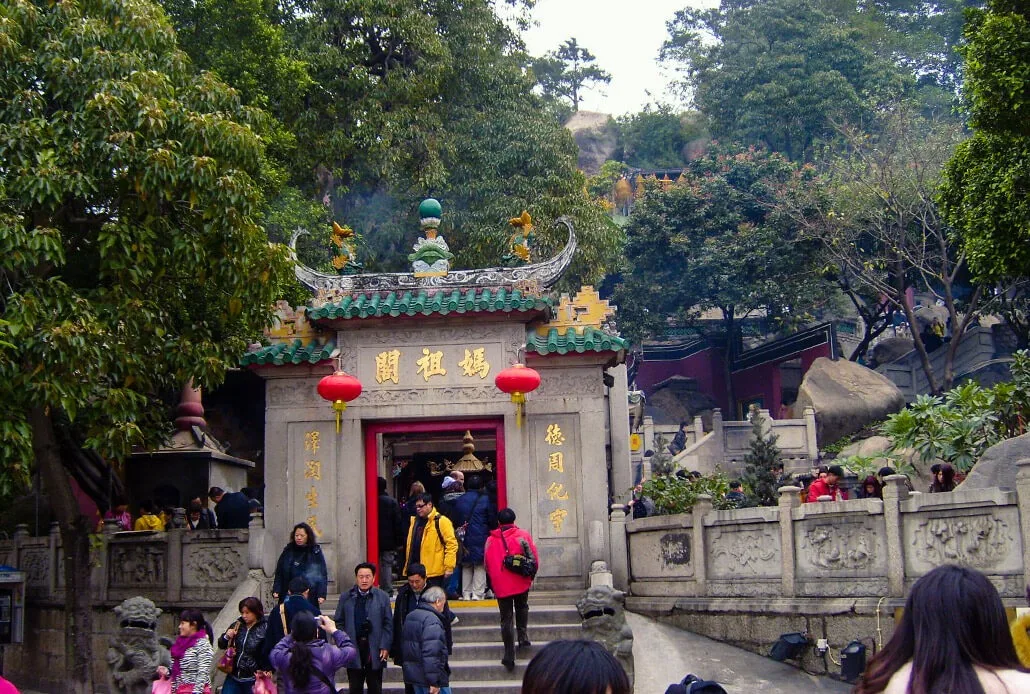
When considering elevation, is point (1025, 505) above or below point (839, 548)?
above

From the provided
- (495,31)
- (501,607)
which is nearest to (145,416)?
(501,607)

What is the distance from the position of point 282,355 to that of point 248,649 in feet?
17.0

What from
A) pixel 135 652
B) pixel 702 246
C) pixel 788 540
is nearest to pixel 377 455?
pixel 135 652

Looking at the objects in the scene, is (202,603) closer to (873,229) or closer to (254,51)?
(254,51)

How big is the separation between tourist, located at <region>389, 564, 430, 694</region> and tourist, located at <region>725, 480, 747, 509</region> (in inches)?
272

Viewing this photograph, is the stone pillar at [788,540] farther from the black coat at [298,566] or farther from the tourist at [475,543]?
the black coat at [298,566]

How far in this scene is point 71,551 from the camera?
12148 millimetres

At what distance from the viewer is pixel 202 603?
1330cm

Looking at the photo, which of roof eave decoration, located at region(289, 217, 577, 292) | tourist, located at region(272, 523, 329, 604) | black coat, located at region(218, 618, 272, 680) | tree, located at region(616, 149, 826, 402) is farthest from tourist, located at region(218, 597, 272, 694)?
tree, located at region(616, 149, 826, 402)

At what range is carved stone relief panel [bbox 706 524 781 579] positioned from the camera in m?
11.6

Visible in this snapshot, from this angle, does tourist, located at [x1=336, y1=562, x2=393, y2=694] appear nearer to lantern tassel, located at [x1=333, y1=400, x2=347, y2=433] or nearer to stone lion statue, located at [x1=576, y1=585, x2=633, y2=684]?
stone lion statue, located at [x1=576, y1=585, x2=633, y2=684]

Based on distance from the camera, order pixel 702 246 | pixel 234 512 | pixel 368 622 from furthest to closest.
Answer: pixel 702 246 < pixel 234 512 < pixel 368 622

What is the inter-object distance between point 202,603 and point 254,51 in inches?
443

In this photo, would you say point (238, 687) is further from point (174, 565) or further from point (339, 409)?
point (174, 565)
